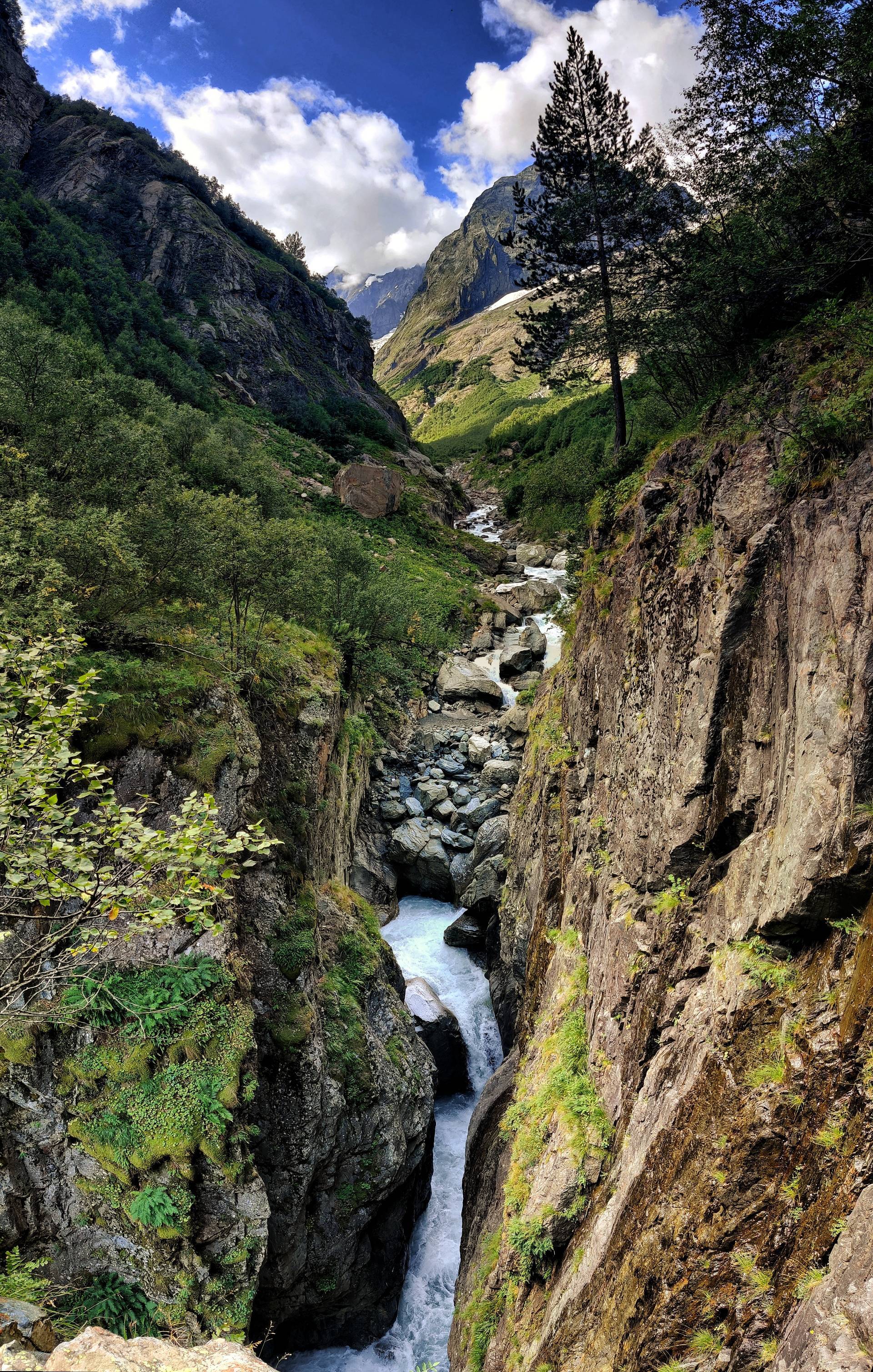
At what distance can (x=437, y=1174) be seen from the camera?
17.4 metres

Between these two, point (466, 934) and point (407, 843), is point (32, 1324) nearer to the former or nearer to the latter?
point (466, 934)

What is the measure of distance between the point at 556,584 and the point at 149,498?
39308 mm

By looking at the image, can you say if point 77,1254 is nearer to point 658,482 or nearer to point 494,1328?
point 494,1328

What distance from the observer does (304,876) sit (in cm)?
1559

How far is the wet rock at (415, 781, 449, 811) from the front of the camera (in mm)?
27188

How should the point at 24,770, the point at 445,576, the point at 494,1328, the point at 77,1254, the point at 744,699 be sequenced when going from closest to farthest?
1. the point at 24,770
2. the point at 744,699
3. the point at 77,1254
4. the point at 494,1328
5. the point at 445,576

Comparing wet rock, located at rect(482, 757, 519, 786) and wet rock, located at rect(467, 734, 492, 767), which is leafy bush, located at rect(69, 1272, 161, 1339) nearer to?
wet rock, located at rect(482, 757, 519, 786)

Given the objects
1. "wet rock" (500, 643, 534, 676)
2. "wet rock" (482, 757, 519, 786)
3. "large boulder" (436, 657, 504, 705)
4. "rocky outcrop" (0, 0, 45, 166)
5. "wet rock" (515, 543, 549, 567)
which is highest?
"rocky outcrop" (0, 0, 45, 166)

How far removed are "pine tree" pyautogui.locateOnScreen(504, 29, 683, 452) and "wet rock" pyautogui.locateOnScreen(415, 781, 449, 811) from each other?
53.6ft

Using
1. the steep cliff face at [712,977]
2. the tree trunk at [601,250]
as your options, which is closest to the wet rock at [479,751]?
the steep cliff face at [712,977]

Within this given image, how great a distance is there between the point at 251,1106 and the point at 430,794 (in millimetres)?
16431

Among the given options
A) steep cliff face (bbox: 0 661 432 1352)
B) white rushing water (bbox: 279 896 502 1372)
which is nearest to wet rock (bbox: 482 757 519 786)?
white rushing water (bbox: 279 896 502 1372)

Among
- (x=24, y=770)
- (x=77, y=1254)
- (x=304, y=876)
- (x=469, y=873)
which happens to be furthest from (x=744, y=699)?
(x=469, y=873)

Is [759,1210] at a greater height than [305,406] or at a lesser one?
lesser
